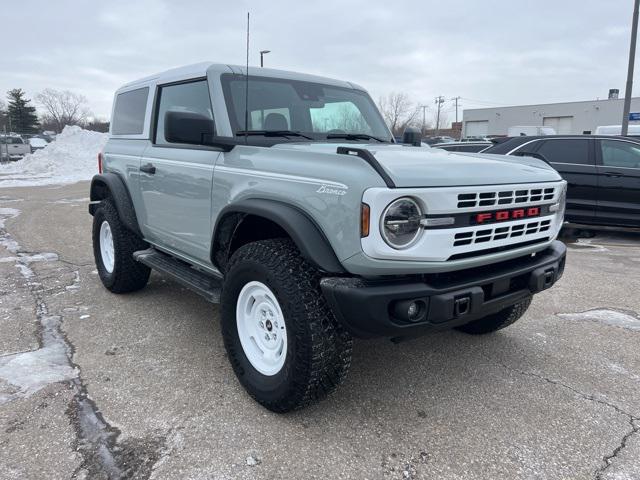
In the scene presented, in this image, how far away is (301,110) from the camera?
3.62 meters

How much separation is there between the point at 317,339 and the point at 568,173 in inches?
276

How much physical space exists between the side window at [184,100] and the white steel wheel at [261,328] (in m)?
1.21

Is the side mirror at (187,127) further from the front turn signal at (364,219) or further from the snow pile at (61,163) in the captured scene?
the snow pile at (61,163)

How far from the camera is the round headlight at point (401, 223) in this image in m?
2.23

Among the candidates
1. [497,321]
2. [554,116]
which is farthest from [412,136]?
[554,116]

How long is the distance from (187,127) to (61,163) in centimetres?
2244

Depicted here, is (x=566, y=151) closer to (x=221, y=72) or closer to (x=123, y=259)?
(x=221, y=72)

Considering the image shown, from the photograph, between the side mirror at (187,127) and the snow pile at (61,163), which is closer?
the side mirror at (187,127)

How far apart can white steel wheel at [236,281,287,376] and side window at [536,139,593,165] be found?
668cm

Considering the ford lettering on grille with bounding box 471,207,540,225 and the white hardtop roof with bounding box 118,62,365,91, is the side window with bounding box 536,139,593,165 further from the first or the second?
the ford lettering on grille with bounding box 471,207,540,225

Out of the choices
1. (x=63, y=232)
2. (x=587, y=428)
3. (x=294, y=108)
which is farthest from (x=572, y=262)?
(x=63, y=232)

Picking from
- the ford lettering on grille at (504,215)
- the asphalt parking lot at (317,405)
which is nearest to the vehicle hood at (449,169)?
the ford lettering on grille at (504,215)

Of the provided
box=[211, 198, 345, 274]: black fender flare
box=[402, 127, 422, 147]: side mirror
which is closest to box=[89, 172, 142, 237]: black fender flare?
box=[211, 198, 345, 274]: black fender flare

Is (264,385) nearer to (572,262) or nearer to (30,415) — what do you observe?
(30,415)
